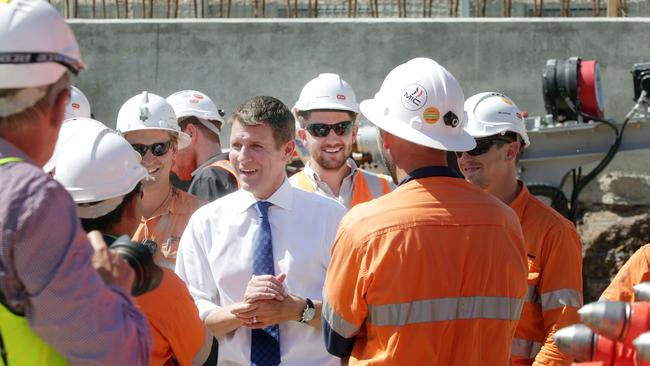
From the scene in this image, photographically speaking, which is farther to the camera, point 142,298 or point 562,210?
point 562,210

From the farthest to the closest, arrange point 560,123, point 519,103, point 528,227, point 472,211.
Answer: point 519,103
point 560,123
point 528,227
point 472,211

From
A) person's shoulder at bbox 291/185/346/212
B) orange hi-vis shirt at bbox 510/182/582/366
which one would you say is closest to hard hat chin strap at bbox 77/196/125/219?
person's shoulder at bbox 291/185/346/212

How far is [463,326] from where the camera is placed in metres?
3.53

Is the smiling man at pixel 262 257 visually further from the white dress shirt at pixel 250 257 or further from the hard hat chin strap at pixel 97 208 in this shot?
the hard hat chin strap at pixel 97 208

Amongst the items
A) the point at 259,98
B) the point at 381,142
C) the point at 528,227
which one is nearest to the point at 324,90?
the point at 259,98

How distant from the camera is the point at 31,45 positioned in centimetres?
237

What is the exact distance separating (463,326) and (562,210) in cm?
680

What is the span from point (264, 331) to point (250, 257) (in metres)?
0.31

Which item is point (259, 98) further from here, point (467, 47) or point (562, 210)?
point (467, 47)

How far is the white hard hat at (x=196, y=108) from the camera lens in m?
6.86

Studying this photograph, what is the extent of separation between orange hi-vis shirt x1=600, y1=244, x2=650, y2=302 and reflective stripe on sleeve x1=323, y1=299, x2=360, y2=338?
1.26m

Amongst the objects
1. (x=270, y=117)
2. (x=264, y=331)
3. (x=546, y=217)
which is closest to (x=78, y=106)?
(x=270, y=117)

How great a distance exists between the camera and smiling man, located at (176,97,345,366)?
4230 mm

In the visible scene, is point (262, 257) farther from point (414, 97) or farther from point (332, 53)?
point (332, 53)
